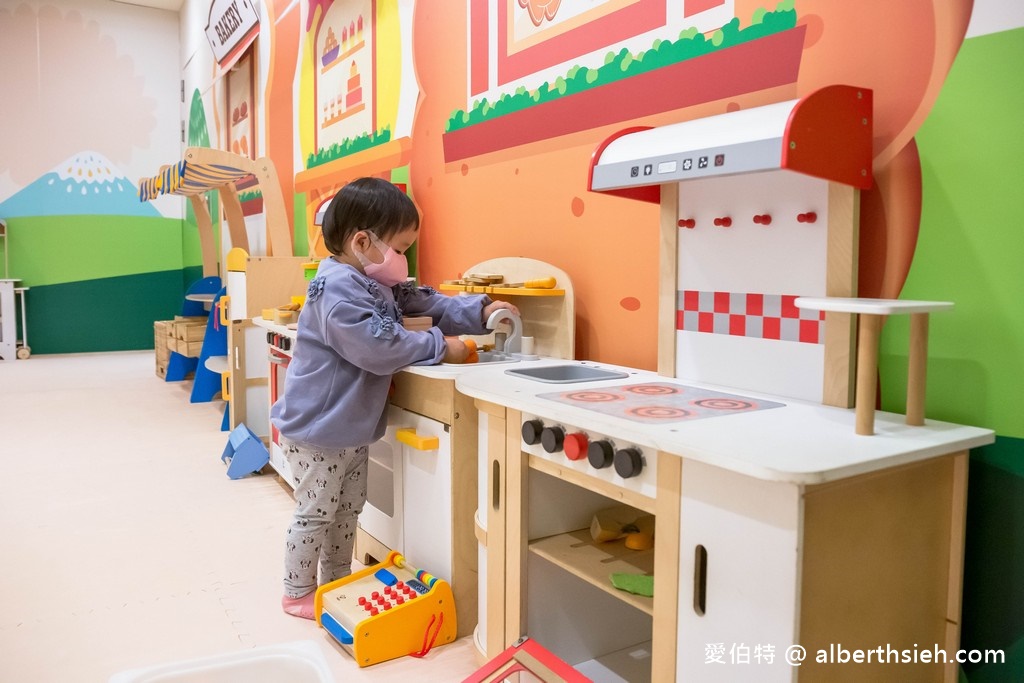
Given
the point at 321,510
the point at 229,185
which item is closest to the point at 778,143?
the point at 321,510

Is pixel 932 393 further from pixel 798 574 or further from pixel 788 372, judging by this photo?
pixel 798 574

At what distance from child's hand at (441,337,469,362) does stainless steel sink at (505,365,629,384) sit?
0.17 metres

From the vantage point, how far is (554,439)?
1669 millimetres

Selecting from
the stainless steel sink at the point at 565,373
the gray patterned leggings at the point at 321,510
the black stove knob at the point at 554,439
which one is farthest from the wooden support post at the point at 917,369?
the gray patterned leggings at the point at 321,510

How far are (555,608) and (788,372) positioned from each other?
0.82 meters

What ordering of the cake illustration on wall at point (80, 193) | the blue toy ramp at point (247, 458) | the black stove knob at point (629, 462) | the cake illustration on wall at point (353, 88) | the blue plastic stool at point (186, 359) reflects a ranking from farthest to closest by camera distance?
the cake illustration on wall at point (80, 193)
the blue plastic stool at point (186, 359)
the cake illustration on wall at point (353, 88)
the blue toy ramp at point (247, 458)
the black stove knob at point (629, 462)

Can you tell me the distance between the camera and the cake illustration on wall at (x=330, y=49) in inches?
173

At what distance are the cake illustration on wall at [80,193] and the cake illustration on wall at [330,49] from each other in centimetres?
508

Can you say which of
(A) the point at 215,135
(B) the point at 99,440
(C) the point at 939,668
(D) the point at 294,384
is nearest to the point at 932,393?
(C) the point at 939,668

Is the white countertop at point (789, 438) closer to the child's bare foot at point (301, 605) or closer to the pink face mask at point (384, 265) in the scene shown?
the pink face mask at point (384, 265)

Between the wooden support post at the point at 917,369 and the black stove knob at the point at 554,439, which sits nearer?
the wooden support post at the point at 917,369

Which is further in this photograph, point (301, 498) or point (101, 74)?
point (101, 74)

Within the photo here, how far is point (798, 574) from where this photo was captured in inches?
46.3

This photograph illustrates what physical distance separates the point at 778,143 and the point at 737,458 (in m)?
0.61
